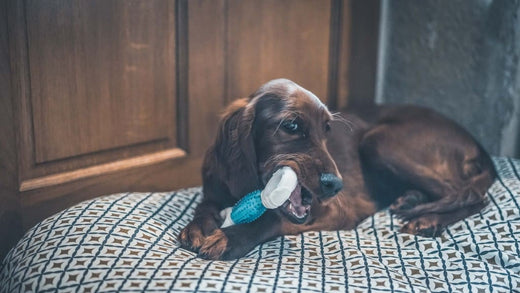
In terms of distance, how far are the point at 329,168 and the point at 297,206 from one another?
0.16m

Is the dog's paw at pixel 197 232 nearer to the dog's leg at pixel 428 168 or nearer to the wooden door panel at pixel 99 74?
the wooden door panel at pixel 99 74

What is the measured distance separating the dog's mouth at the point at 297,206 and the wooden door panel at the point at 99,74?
838 millimetres

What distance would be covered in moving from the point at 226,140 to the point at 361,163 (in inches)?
30.3

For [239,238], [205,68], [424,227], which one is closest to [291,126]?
[239,238]

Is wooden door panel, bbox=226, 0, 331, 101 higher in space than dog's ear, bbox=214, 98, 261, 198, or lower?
higher

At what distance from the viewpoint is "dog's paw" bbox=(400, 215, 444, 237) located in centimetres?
215

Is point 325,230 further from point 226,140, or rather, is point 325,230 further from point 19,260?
point 19,260

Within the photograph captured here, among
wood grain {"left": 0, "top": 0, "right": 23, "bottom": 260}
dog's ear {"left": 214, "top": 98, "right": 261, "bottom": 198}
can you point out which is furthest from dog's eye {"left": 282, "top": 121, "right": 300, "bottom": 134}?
wood grain {"left": 0, "top": 0, "right": 23, "bottom": 260}

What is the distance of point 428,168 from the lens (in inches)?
95.7

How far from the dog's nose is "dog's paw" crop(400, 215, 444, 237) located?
1.55 feet

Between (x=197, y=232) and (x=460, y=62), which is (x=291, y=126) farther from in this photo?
(x=460, y=62)

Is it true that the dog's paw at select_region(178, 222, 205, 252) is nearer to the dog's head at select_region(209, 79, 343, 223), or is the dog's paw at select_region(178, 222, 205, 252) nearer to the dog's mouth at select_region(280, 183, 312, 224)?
the dog's head at select_region(209, 79, 343, 223)

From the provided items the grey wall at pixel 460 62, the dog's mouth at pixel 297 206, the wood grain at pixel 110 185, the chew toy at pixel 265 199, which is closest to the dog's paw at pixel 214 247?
the chew toy at pixel 265 199

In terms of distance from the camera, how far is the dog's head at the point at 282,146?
6.10 feet
